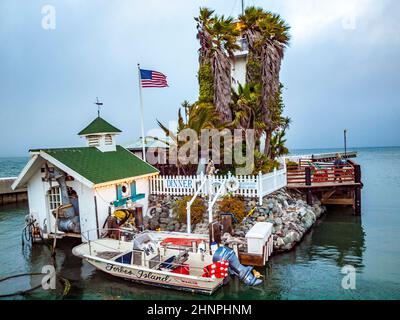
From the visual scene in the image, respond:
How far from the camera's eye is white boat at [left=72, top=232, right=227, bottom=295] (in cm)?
959

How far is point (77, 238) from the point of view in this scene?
15.3 m

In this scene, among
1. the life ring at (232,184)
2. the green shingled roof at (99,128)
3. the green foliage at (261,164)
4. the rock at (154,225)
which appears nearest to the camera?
the life ring at (232,184)

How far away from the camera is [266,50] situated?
20.1m

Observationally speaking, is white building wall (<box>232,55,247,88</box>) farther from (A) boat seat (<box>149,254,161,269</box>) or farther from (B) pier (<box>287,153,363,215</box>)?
(A) boat seat (<box>149,254,161,269</box>)

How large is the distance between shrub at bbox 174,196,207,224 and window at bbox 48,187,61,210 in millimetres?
5734

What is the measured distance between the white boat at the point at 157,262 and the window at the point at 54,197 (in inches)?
150

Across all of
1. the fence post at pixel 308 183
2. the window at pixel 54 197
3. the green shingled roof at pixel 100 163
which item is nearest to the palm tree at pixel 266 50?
the fence post at pixel 308 183

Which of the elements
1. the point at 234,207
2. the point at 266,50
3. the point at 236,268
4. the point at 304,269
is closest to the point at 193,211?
the point at 234,207

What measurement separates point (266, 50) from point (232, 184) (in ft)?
32.5

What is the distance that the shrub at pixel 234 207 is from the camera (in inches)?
561

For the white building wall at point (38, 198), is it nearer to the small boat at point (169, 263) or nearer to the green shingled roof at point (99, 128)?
the green shingled roof at point (99, 128)

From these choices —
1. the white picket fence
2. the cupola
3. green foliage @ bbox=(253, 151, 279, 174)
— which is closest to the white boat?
the white picket fence
